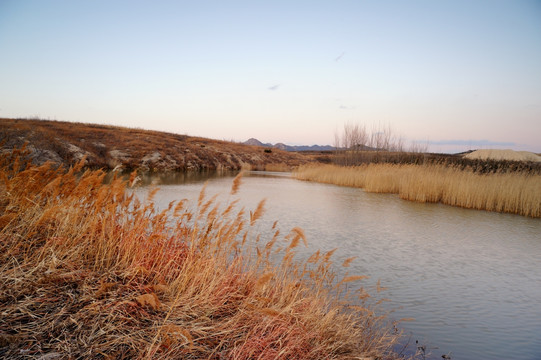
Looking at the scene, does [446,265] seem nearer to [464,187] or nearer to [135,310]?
[135,310]

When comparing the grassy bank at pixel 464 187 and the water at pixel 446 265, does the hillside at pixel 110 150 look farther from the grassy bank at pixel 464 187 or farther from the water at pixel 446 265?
the grassy bank at pixel 464 187

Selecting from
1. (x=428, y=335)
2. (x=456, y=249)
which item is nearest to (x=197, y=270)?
(x=428, y=335)

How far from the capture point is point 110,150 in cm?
2662

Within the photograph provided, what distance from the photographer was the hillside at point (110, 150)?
20.3 m

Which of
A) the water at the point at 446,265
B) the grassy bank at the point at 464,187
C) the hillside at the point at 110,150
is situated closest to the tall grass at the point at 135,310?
the water at the point at 446,265

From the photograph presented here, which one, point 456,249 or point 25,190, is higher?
point 25,190

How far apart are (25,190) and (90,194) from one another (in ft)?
2.40

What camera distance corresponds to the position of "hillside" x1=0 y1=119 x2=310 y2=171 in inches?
798

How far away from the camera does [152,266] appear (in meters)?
3.33

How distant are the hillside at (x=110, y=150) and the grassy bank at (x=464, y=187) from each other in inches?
445

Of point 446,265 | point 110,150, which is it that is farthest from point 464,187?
point 110,150

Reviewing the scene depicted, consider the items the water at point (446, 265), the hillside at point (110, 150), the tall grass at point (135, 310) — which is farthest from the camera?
the hillside at point (110, 150)

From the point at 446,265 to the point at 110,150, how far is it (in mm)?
25996

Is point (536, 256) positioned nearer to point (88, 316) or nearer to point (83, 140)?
point (88, 316)
